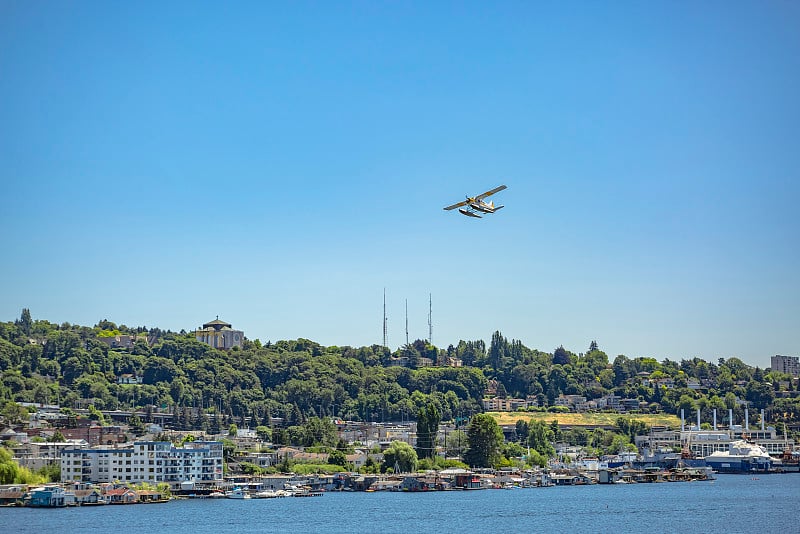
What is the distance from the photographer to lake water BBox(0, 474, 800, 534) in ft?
180

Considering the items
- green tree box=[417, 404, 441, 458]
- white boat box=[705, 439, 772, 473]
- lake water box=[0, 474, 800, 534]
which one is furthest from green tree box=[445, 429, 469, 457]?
white boat box=[705, 439, 772, 473]

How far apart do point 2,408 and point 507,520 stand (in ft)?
214

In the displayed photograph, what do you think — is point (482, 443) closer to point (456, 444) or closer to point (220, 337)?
point (456, 444)

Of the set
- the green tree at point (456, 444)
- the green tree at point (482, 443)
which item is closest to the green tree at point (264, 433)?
the green tree at point (456, 444)

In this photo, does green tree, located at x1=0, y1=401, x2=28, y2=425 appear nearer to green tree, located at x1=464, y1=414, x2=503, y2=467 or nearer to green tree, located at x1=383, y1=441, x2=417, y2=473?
green tree, located at x1=383, y1=441, x2=417, y2=473

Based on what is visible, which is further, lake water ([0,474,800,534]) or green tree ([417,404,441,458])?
green tree ([417,404,441,458])

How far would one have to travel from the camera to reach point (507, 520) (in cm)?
5975

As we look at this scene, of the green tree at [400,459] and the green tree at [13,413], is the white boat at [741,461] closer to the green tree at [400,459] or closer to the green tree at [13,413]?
the green tree at [400,459]

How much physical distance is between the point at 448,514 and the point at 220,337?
110309 millimetres

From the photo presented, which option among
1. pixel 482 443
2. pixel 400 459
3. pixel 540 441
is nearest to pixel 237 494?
pixel 400 459

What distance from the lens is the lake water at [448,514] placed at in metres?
54.9

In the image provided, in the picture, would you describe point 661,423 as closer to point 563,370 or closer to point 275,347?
point 563,370

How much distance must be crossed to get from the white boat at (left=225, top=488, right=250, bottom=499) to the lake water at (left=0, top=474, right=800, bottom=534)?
50.6 inches

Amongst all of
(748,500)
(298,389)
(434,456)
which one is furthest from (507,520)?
(298,389)
